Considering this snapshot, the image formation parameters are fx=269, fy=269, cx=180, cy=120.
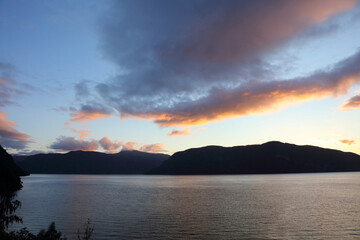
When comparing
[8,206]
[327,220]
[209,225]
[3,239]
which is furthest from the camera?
[327,220]

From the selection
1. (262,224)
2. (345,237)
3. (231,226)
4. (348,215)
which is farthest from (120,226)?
(348,215)

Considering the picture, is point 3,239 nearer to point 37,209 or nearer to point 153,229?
point 153,229

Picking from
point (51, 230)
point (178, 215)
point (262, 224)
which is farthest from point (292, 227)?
point (51, 230)

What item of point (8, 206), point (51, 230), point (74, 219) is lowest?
point (74, 219)

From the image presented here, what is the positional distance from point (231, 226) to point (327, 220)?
23605 millimetres

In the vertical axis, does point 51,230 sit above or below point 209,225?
above

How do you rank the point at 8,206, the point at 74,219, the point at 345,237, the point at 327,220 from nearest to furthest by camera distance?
1. the point at 8,206
2. the point at 345,237
3. the point at 327,220
4. the point at 74,219

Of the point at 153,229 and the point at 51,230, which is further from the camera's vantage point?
the point at 153,229

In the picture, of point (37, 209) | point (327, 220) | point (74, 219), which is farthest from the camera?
point (37, 209)

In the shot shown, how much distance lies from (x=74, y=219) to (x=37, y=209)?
23.9m

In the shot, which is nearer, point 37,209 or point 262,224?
point 262,224

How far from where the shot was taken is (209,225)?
58031mm

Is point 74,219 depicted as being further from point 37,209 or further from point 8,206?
point 8,206

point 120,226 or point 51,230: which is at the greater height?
point 51,230
